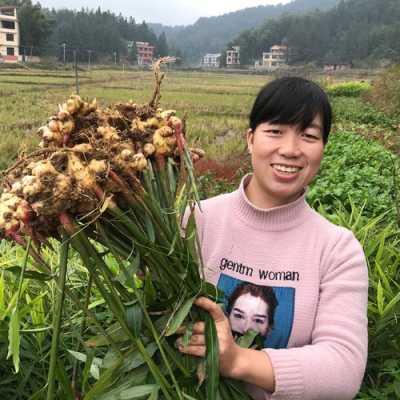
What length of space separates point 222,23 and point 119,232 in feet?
451

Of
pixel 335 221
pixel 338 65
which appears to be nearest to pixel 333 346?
pixel 335 221

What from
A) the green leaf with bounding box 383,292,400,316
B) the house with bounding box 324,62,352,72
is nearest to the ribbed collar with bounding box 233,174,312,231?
the green leaf with bounding box 383,292,400,316

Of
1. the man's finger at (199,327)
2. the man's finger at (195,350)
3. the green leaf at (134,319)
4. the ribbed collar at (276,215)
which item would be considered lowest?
the man's finger at (195,350)

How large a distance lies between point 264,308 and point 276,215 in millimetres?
222

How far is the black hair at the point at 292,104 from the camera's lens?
111 centimetres

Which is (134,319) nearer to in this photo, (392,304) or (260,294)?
(260,294)

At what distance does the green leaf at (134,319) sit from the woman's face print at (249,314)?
27 centimetres

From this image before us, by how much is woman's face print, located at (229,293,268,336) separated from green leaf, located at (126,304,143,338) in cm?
27

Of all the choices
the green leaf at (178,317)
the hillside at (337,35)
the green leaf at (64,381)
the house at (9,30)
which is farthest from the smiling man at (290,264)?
the hillside at (337,35)

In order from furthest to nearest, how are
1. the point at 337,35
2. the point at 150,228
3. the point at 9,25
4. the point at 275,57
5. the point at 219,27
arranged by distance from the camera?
the point at 219,27 < the point at 337,35 < the point at 275,57 < the point at 9,25 < the point at 150,228

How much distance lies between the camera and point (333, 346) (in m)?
1.01

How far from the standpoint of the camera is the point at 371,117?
12344 mm

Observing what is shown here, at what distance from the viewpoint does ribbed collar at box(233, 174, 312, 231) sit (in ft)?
3.80

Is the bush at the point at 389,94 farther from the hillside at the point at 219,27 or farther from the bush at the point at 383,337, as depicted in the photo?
the hillside at the point at 219,27
